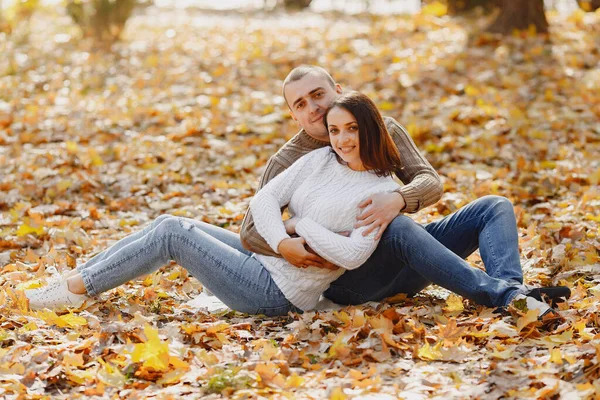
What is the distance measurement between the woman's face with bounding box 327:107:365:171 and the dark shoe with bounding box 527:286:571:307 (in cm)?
93

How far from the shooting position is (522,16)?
934 centimetres

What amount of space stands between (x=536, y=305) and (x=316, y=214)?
3.21 ft

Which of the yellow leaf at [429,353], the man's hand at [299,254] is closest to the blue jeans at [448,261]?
the man's hand at [299,254]

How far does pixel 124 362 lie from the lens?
3041 mm

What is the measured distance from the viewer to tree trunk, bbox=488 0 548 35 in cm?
928

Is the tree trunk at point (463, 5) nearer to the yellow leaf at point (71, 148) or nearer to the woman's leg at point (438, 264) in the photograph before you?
the yellow leaf at point (71, 148)

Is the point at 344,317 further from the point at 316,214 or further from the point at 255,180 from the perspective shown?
the point at 255,180

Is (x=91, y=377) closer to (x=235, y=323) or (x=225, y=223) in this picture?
(x=235, y=323)

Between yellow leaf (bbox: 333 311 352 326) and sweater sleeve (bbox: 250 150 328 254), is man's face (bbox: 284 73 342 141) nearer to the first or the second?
sweater sleeve (bbox: 250 150 328 254)

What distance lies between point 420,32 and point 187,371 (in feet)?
26.0

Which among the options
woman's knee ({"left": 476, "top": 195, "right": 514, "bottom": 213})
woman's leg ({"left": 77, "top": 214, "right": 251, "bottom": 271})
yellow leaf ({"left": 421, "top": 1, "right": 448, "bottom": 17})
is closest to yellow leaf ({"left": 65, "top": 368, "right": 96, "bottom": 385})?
woman's leg ({"left": 77, "top": 214, "right": 251, "bottom": 271})

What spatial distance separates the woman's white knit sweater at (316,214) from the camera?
3.29 m

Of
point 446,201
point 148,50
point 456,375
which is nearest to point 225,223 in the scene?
point 446,201

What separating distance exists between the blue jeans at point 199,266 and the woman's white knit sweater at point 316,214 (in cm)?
7
